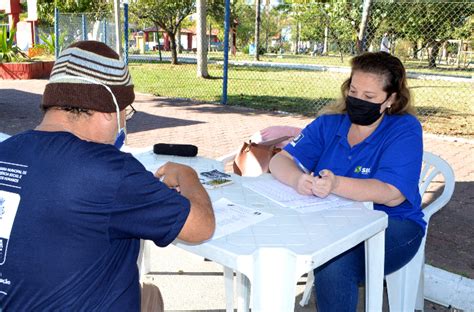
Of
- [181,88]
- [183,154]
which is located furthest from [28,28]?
[183,154]

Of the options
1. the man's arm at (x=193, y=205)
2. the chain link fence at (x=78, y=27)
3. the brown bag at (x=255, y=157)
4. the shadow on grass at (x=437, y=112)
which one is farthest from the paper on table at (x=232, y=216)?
the chain link fence at (x=78, y=27)

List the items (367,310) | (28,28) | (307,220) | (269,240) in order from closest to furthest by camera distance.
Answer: (269,240), (307,220), (367,310), (28,28)

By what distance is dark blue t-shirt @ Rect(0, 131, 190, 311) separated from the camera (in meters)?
1.28

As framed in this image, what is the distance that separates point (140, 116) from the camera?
9352 mm

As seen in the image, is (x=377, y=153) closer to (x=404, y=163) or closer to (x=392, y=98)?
(x=404, y=163)

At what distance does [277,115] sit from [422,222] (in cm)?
722

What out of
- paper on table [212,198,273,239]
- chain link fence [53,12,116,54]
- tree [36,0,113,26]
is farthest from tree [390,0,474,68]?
tree [36,0,113,26]

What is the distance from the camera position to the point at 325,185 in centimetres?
217

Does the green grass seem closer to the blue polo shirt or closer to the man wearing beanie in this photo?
the blue polo shirt

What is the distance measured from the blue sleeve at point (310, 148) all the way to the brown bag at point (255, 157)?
0.78 metres

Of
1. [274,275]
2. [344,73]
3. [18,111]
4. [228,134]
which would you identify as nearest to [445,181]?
[274,275]

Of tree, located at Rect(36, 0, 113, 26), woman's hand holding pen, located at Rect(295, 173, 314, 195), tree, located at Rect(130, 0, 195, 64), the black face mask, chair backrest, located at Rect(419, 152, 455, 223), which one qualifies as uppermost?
tree, located at Rect(36, 0, 113, 26)

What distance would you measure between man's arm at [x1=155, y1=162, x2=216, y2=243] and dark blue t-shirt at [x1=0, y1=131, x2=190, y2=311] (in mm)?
108

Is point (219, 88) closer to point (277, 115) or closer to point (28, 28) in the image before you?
point (277, 115)
